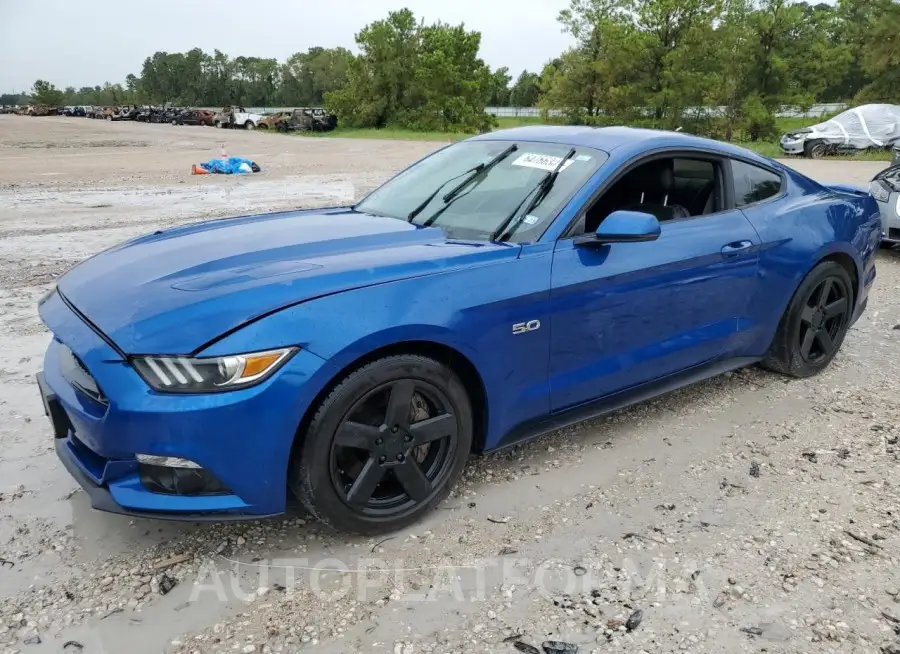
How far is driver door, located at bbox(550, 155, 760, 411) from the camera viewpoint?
3049 mm

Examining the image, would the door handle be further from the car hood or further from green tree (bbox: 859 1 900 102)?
green tree (bbox: 859 1 900 102)

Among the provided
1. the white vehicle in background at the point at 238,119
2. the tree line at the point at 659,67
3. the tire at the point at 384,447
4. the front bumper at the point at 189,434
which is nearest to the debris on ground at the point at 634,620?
the tire at the point at 384,447

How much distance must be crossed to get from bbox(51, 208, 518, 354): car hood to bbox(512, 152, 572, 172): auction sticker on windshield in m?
0.60

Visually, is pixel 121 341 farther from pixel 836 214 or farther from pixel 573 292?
pixel 836 214

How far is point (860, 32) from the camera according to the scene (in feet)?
121

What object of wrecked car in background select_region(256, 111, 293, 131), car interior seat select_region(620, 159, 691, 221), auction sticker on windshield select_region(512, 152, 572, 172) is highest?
wrecked car in background select_region(256, 111, 293, 131)

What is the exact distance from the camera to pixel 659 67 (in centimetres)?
4078

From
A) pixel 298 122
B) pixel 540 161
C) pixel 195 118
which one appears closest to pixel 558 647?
pixel 540 161

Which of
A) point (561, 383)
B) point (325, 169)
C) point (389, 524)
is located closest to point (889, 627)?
point (561, 383)

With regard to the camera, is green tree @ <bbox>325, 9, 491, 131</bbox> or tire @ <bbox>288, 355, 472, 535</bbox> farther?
green tree @ <bbox>325, 9, 491, 131</bbox>

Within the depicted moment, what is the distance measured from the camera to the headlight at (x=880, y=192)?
802cm

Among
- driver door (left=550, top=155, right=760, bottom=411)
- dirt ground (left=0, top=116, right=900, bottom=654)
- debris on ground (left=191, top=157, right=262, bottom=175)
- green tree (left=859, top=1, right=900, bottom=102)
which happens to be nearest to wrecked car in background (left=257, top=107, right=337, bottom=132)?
debris on ground (left=191, top=157, right=262, bottom=175)

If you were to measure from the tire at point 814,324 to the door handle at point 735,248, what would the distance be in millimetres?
653

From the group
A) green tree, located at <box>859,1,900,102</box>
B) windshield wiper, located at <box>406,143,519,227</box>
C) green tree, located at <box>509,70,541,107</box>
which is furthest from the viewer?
green tree, located at <box>509,70,541,107</box>
